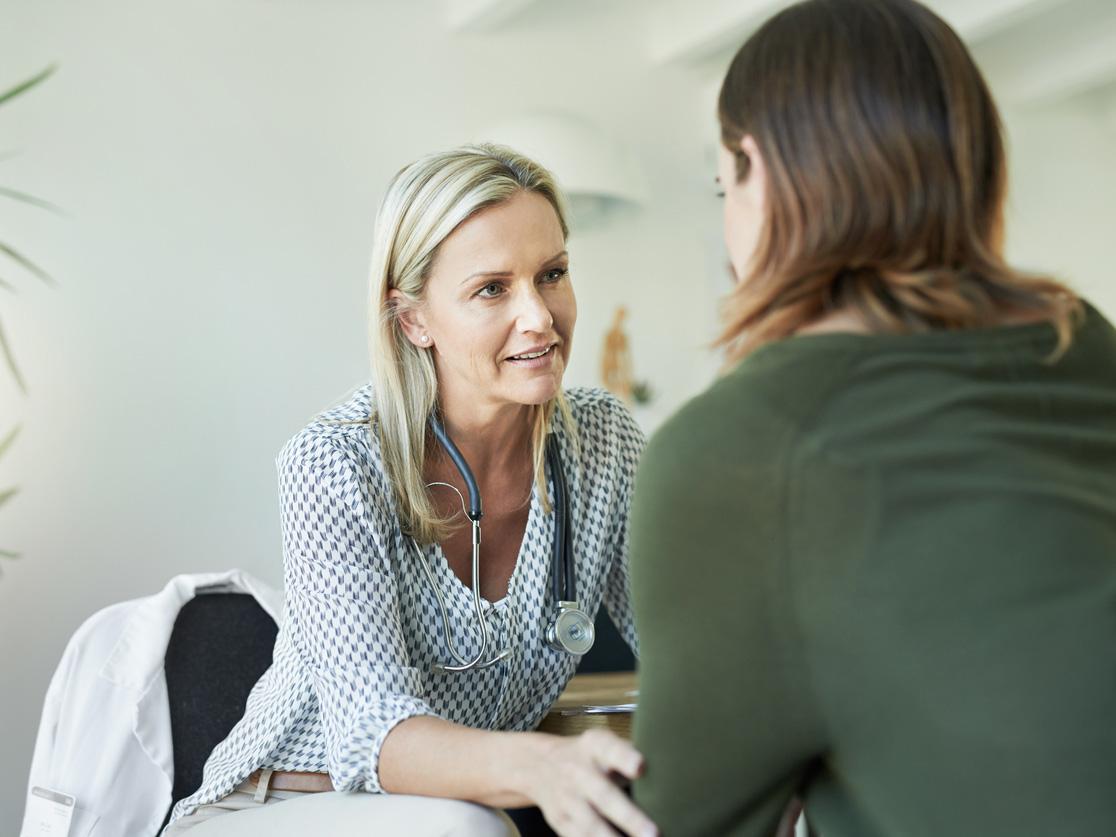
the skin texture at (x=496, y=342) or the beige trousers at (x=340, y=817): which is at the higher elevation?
the skin texture at (x=496, y=342)

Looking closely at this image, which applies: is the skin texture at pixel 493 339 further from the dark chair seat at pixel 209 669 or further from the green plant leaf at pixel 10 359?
the green plant leaf at pixel 10 359

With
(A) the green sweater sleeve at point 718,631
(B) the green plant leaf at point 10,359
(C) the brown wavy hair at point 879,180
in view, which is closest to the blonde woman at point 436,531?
(A) the green sweater sleeve at point 718,631

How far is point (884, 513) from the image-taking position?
2.55 feet

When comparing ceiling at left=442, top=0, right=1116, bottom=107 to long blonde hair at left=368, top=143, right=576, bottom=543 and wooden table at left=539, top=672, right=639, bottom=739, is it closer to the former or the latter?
long blonde hair at left=368, top=143, right=576, bottom=543

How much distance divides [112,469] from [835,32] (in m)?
2.72

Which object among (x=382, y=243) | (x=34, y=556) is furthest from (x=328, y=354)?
(x=382, y=243)

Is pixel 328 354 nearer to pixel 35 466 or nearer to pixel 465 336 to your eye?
pixel 35 466

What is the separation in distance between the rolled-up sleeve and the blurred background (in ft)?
6.04

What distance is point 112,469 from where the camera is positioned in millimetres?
3172

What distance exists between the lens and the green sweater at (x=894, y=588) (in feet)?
2.50

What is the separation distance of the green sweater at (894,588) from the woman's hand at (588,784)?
7cm

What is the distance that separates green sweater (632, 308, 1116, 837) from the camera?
2.50 feet

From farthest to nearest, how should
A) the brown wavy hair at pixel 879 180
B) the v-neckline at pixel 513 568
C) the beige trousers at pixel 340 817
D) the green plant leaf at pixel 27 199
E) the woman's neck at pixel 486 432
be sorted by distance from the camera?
1. the green plant leaf at pixel 27 199
2. the woman's neck at pixel 486 432
3. the v-neckline at pixel 513 568
4. the beige trousers at pixel 340 817
5. the brown wavy hair at pixel 879 180

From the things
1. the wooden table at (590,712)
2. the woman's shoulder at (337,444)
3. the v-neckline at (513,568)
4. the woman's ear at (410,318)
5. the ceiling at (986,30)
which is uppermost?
the ceiling at (986,30)
